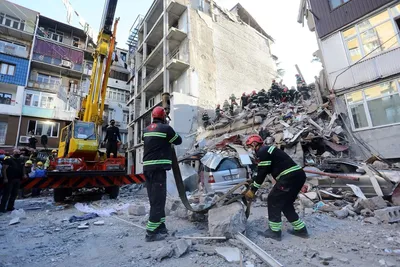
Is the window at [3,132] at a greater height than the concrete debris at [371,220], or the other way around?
the window at [3,132]

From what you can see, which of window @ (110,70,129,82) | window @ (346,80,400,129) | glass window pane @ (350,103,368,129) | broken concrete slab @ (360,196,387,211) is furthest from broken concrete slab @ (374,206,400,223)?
window @ (110,70,129,82)

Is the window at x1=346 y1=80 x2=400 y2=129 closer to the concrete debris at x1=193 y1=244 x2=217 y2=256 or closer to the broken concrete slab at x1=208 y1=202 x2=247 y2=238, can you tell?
the broken concrete slab at x1=208 y1=202 x2=247 y2=238

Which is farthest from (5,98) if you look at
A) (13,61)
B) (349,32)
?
(349,32)

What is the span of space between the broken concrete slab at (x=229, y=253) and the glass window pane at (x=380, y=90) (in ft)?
31.8

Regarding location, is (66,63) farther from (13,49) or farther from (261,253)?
(261,253)

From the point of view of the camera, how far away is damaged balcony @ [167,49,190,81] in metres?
16.5

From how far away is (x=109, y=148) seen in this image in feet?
25.5

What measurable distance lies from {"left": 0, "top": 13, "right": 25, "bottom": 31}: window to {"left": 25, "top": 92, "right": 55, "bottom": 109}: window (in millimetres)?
7351

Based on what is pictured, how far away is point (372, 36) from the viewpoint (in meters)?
8.88

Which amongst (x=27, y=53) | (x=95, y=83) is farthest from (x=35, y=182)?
(x=27, y=53)

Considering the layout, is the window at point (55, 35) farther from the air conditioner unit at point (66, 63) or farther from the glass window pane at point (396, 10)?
the glass window pane at point (396, 10)

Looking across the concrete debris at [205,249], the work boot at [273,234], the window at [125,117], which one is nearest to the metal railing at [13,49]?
the window at [125,117]

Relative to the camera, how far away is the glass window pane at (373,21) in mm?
8596

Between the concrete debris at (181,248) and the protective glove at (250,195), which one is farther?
the protective glove at (250,195)
